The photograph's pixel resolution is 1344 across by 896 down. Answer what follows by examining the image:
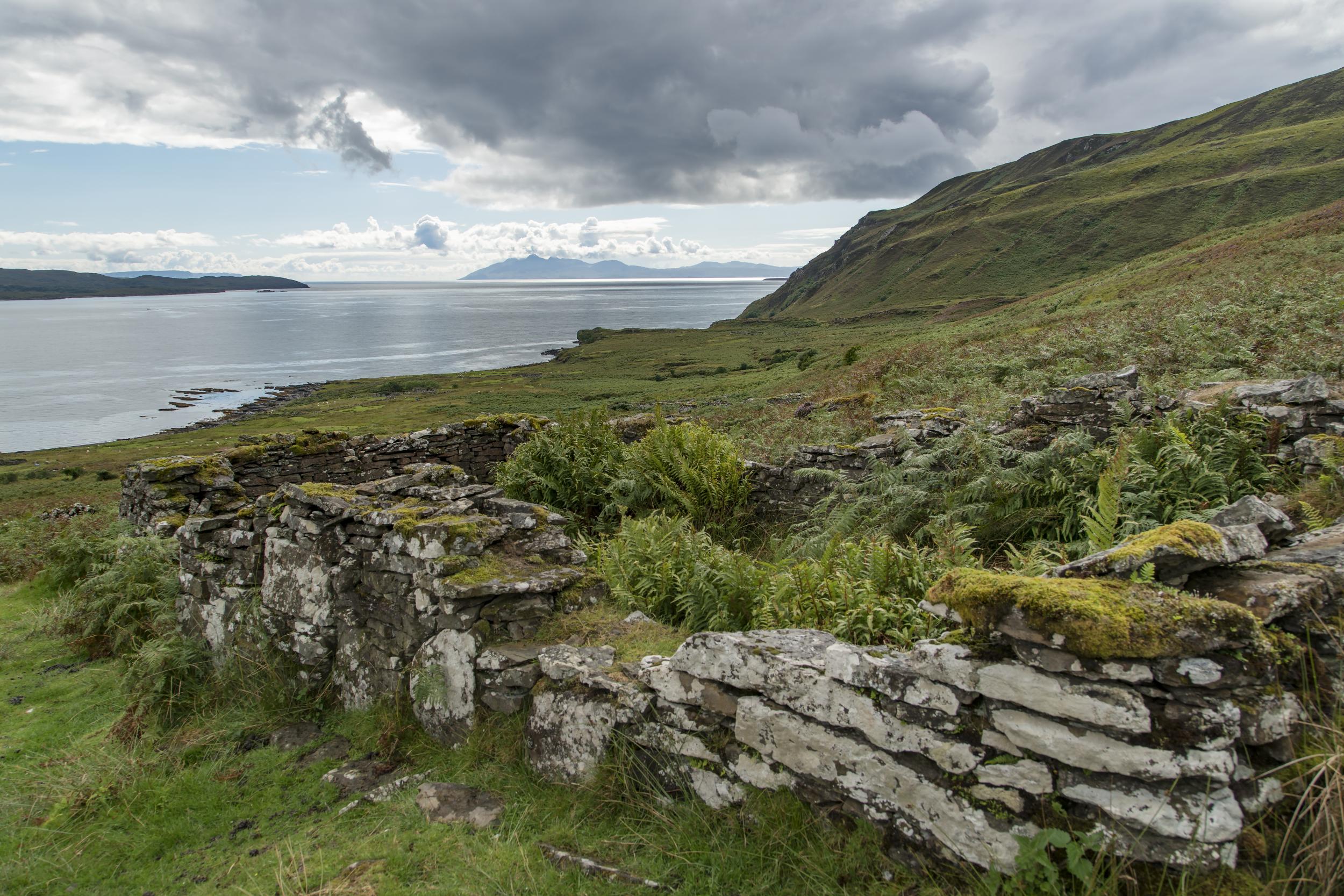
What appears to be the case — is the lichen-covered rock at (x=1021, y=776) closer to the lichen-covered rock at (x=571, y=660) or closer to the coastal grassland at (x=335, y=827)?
the coastal grassland at (x=335, y=827)

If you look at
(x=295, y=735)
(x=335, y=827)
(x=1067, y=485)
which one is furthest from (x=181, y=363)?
(x=1067, y=485)

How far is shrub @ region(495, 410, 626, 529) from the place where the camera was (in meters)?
11.1

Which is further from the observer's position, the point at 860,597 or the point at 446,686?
the point at 446,686

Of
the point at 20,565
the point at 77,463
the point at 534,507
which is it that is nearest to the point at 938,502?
the point at 534,507

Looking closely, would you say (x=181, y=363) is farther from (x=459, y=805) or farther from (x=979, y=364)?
(x=459, y=805)

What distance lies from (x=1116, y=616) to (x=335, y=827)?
5.33 m

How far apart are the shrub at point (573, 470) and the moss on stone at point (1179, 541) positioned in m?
7.66

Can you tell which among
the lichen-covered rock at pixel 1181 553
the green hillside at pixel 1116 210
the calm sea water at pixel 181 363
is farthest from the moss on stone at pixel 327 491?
the green hillside at pixel 1116 210

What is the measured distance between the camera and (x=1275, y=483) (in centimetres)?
623

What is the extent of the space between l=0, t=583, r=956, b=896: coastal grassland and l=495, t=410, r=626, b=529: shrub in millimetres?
5079

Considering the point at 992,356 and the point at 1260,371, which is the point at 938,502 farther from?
the point at 992,356

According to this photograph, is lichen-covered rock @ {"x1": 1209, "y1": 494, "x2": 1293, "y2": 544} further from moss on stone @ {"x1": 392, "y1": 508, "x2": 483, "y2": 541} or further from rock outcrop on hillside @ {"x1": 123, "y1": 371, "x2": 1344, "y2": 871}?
moss on stone @ {"x1": 392, "y1": 508, "x2": 483, "y2": 541}

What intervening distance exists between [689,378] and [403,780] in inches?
2213

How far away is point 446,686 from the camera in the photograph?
19.3 feet
